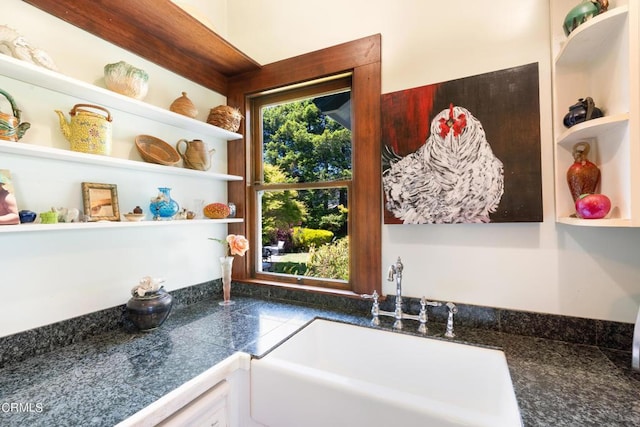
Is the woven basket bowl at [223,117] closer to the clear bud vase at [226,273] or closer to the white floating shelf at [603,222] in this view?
the clear bud vase at [226,273]

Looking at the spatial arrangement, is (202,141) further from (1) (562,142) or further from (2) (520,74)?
(1) (562,142)

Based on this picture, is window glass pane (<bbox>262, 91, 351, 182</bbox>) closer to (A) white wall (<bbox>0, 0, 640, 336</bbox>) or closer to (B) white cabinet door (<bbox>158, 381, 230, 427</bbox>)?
(A) white wall (<bbox>0, 0, 640, 336</bbox>)

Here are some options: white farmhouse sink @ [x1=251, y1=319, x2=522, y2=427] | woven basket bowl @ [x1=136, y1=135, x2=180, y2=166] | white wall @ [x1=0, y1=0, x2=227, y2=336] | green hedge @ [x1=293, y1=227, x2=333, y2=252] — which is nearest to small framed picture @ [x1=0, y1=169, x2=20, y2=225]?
white wall @ [x1=0, y1=0, x2=227, y2=336]

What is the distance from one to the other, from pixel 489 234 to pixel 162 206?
5.29 feet

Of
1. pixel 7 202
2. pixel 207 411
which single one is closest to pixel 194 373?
pixel 207 411

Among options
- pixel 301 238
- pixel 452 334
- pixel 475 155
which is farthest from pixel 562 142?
pixel 301 238

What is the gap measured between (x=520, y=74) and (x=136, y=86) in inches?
67.4

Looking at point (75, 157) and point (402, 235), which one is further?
point (402, 235)

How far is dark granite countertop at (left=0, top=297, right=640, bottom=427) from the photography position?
2.58 ft

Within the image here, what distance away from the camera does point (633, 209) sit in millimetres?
856

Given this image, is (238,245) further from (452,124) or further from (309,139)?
(452,124)

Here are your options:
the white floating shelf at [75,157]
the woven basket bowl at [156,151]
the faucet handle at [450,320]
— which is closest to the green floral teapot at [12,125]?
the white floating shelf at [75,157]

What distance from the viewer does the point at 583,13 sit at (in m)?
1.00

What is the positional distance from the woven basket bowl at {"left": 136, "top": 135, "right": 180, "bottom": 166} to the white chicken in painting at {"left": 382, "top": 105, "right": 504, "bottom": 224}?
118cm
